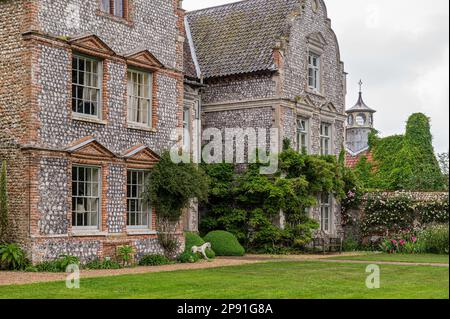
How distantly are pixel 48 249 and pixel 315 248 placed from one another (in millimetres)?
13021

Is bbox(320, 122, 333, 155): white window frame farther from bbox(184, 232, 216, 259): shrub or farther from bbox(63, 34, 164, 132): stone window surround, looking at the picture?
bbox(63, 34, 164, 132): stone window surround

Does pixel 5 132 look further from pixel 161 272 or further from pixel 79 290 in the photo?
pixel 79 290

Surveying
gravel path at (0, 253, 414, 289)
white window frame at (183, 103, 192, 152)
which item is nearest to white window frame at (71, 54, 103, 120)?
gravel path at (0, 253, 414, 289)

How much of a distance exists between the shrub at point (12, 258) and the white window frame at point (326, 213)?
1599 centimetres

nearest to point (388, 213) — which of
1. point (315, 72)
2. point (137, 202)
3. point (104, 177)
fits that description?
point (315, 72)

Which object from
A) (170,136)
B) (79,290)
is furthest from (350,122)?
(79,290)

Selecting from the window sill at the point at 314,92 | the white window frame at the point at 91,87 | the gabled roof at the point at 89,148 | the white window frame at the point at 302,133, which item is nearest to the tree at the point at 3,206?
the gabled roof at the point at 89,148

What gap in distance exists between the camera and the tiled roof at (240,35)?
103 feet

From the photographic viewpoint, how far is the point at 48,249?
68.2ft

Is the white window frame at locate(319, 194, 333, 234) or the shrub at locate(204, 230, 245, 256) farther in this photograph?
the white window frame at locate(319, 194, 333, 234)

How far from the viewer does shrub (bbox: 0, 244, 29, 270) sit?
2019cm

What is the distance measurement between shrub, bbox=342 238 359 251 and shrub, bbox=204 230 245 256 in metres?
6.32

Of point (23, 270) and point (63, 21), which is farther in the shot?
point (63, 21)

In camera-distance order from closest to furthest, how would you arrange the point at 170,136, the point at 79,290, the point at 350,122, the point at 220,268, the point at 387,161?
the point at 79,290 → the point at 220,268 → the point at 170,136 → the point at 387,161 → the point at 350,122
